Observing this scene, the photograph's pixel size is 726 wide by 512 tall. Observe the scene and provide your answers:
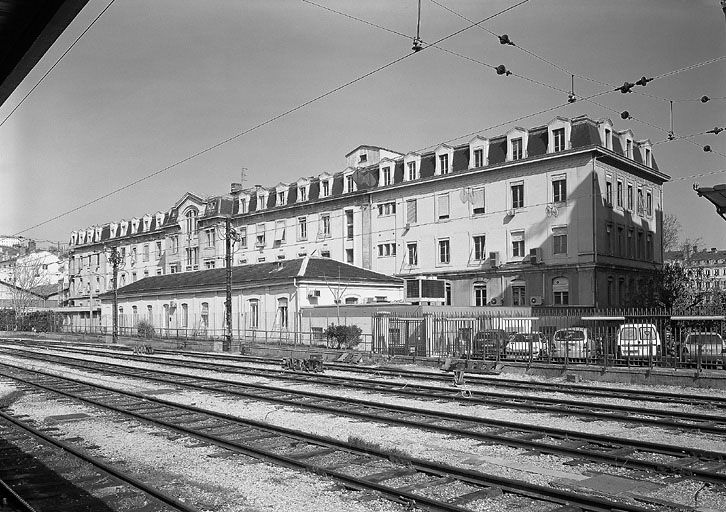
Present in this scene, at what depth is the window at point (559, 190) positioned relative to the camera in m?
47.2

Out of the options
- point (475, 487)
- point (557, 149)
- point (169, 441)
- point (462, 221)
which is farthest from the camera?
point (462, 221)

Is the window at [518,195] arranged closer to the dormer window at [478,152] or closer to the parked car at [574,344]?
the dormer window at [478,152]

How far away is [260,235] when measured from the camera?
70.8 meters

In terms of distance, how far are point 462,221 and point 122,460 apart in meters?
44.8

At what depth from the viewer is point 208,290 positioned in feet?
181

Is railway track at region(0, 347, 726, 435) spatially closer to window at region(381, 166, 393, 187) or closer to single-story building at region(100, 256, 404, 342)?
single-story building at region(100, 256, 404, 342)

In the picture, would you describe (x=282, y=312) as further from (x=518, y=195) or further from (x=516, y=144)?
(x=516, y=144)

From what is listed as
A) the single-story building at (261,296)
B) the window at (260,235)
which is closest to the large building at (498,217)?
the window at (260,235)

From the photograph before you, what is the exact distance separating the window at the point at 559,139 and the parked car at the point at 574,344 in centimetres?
2414

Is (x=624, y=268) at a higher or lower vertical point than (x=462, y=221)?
lower

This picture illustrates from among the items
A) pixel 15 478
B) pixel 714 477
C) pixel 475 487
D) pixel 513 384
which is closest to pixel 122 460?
pixel 15 478

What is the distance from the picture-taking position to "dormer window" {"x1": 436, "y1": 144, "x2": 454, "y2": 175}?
180 ft

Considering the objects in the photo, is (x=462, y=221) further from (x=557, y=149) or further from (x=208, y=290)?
(x=208, y=290)

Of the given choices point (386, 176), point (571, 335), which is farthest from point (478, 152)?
point (571, 335)
